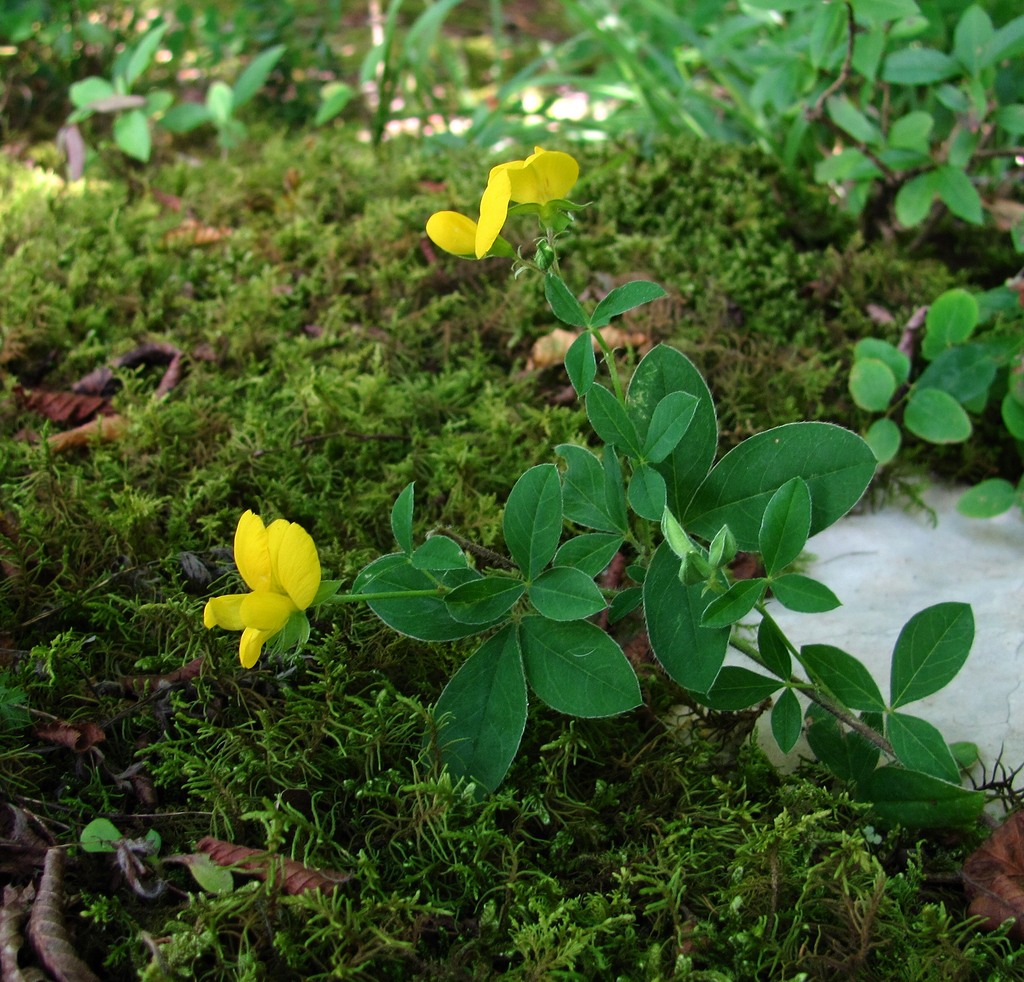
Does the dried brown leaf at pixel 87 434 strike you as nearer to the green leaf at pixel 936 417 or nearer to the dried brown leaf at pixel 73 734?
the dried brown leaf at pixel 73 734

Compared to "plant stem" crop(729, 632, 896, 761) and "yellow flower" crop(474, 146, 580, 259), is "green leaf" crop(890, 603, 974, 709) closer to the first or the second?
"plant stem" crop(729, 632, 896, 761)

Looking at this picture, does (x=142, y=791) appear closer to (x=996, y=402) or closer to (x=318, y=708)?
(x=318, y=708)

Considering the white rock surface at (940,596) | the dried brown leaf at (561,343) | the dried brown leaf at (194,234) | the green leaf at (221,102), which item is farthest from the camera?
the green leaf at (221,102)

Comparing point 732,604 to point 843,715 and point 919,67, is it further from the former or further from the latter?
point 919,67

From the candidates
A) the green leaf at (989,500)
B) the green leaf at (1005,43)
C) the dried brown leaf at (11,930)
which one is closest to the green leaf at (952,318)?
the green leaf at (989,500)

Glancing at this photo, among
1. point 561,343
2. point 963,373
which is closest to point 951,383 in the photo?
point 963,373
